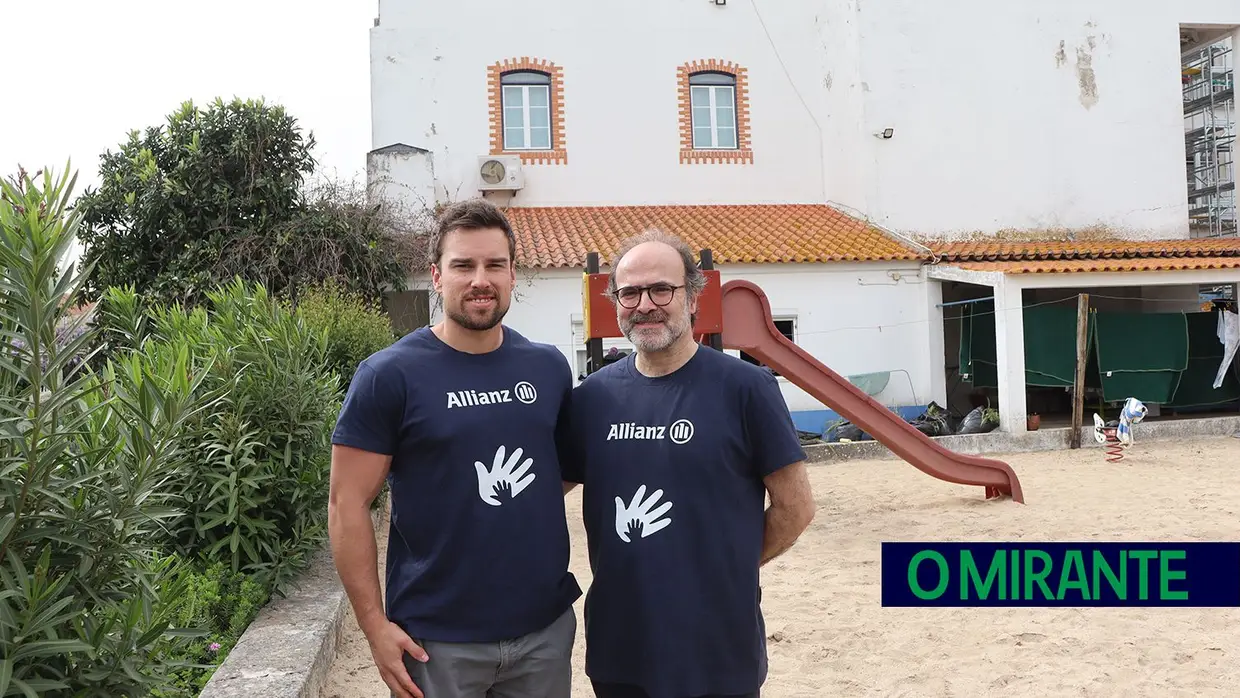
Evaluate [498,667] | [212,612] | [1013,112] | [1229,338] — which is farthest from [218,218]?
[1229,338]

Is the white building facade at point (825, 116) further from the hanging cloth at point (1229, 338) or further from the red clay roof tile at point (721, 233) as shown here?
the hanging cloth at point (1229, 338)

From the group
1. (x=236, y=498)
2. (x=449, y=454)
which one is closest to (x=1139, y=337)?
(x=236, y=498)

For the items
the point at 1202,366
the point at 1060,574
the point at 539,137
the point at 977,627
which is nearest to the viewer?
the point at 1060,574

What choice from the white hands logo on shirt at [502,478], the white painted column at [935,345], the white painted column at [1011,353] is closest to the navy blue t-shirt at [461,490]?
the white hands logo on shirt at [502,478]

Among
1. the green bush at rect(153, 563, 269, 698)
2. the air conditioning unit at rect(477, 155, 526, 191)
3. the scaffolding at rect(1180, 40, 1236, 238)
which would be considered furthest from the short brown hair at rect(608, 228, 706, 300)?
the scaffolding at rect(1180, 40, 1236, 238)

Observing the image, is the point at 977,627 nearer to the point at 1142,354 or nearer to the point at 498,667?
the point at 498,667

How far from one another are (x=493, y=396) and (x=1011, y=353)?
12839mm

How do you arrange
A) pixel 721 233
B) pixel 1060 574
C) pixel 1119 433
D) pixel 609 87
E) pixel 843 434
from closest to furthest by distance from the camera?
1. pixel 1060 574
2. pixel 1119 433
3. pixel 843 434
4. pixel 721 233
5. pixel 609 87

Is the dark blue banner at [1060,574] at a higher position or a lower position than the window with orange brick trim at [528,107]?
lower

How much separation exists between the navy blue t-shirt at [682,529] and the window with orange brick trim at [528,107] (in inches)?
616

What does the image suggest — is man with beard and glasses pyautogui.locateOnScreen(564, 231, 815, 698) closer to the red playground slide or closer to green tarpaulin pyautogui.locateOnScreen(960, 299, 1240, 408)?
the red playground slide

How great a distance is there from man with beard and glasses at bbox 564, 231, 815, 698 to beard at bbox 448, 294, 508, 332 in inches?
14.1

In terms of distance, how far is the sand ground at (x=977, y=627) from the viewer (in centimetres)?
491

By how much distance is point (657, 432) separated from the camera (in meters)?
2.55
